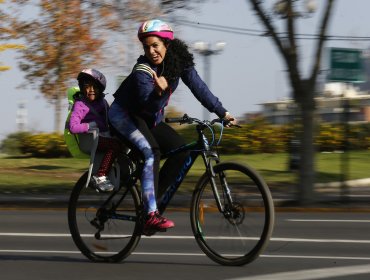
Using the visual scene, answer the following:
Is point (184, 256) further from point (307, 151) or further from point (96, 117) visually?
point (307, 151)

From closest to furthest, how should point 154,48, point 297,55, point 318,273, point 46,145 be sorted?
1. point 318,273
2. point 154,48
3. point 297,55
4. point 46,145

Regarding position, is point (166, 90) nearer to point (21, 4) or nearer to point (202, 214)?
point (202, 214)

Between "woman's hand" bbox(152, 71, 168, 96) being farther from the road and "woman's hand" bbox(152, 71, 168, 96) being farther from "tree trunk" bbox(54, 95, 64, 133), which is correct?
"tree trunk" bbox(54, 95, 64, 133)

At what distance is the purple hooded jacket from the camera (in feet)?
22.0

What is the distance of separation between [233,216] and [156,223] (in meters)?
0.58

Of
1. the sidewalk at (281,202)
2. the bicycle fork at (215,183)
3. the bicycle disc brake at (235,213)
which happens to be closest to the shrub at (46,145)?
the sidewalk at (281,202)

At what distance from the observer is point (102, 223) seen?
7.00 m

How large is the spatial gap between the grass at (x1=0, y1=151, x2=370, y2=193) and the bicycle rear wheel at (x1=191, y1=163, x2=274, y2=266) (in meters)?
8.14

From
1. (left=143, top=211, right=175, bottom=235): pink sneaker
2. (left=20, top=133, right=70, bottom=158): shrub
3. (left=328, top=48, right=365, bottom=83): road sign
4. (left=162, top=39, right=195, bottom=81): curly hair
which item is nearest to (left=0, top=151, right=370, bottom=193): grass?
(left=20, top=133, right=70, bottom=158): shrub

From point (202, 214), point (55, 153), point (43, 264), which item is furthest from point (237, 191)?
point (55, 153)

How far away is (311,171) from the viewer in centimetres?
→ 1409

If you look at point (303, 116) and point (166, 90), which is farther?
point (303, 116)

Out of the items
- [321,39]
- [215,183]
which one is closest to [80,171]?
[321,39]

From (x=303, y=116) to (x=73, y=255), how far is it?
7.26m
